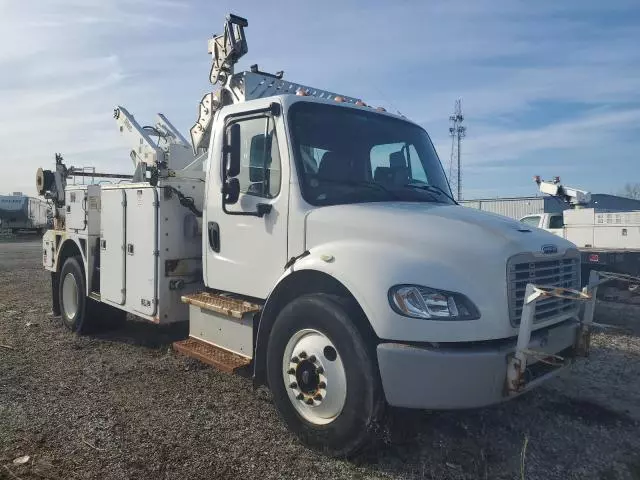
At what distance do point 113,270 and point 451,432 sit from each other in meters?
4.41

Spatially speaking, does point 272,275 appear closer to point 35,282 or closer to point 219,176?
point 219,176

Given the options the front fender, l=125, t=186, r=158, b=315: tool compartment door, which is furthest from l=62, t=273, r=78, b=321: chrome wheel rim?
the front fender

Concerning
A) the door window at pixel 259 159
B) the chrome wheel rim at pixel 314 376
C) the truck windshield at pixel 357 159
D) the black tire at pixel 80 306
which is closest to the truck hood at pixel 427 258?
the truck windshield at pixel 357 159

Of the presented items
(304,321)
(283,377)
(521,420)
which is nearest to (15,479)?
(283,377)

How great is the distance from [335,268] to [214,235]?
1774mm

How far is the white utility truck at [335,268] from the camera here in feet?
11.2

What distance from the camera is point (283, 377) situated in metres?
4.15

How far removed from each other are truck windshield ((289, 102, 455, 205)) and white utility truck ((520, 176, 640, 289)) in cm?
674

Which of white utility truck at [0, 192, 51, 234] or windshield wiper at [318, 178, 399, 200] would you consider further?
white utility truck at [0, 192, 51, 234]

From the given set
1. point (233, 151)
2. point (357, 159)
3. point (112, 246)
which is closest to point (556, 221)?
point (357, 159)

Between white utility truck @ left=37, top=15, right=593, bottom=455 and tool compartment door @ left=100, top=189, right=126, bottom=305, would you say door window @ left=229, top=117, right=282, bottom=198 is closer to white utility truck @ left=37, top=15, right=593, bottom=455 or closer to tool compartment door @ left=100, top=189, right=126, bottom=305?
white utility truck @ left=37, top=15, right=593, bottom=455

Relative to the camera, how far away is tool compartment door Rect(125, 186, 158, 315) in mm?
5758

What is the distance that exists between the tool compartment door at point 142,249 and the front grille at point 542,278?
3733mm

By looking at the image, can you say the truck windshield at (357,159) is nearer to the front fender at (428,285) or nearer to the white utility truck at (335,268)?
the white utility truck at (335,268)
